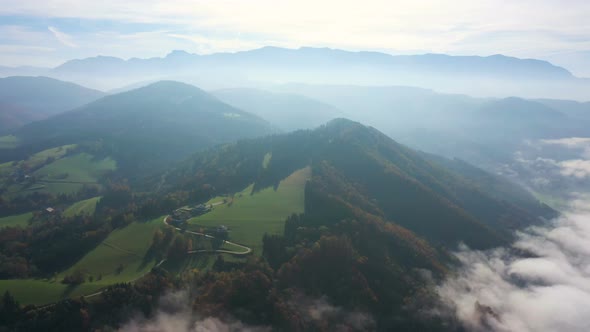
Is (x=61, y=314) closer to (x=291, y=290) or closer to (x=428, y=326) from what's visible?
(x=291, y=290)

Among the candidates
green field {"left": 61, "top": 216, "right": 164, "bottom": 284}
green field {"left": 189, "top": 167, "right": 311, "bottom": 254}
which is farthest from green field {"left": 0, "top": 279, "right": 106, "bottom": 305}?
green field {"left": 189, "top": 167, "right": 311, "bottom": 254}

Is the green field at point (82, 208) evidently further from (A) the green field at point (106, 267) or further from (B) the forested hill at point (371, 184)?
(A) the green field at point (106, 267)

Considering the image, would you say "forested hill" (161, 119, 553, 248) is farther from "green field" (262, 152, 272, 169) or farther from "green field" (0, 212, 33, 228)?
"green field" (0, 212, 33, 228)

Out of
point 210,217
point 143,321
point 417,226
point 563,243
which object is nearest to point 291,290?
point 143,321

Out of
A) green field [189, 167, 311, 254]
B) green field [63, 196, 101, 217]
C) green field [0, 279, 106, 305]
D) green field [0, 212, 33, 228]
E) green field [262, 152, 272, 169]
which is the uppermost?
green field [262, 152, 272, 169]

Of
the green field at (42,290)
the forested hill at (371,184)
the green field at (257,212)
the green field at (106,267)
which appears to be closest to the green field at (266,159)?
the forested hill at (371,184)

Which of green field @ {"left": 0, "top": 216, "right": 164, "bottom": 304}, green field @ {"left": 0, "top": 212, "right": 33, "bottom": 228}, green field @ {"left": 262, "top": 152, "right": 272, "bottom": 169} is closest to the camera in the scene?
green field @ {"left": 0, "top": 216, "right": 164, "bottom": 304}
